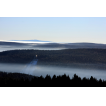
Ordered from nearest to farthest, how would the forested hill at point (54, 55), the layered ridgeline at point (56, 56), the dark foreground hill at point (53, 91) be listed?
1. the dark foreground hill at point (53, 91)
2. the forested hill at point (54, 55)
3. the layered ridgeline at point (56, 56)

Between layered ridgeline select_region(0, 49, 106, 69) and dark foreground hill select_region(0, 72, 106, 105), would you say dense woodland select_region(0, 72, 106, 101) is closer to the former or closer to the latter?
dark foreground hill select_region(0, 72, 106, 105)

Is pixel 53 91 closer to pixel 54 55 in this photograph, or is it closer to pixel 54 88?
pixel 54 88

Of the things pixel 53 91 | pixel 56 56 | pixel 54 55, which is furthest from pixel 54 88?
pixel 56 56

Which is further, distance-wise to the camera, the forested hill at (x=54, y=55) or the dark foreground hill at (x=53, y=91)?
the forested hill at (x=54, y=55)

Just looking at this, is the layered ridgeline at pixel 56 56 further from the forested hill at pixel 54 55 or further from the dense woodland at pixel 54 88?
the dense woodland at pixel 54 88

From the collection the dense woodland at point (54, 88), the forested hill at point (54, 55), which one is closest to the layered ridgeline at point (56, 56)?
the forested hill at point (54, 55)
